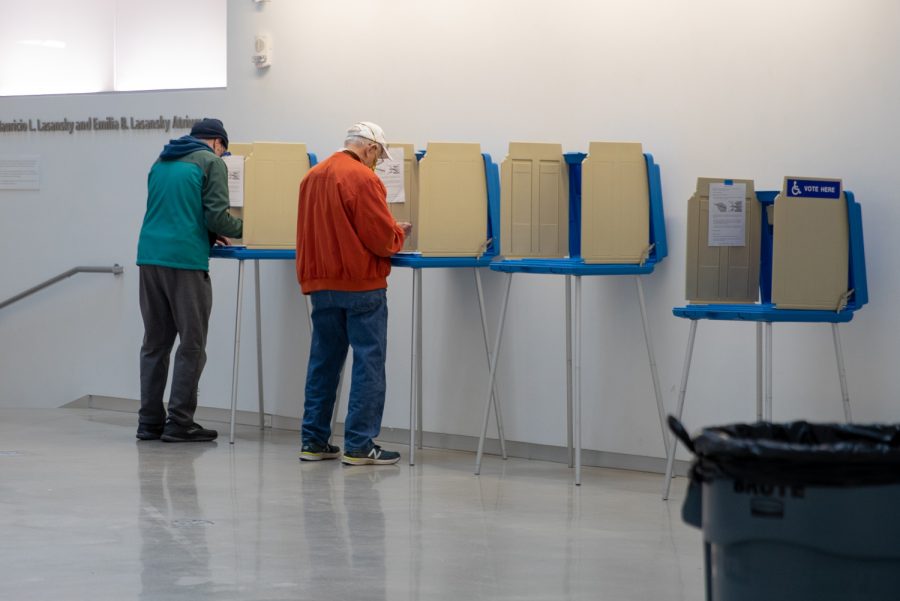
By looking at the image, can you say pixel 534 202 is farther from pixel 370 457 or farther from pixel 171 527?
pixel 171 527

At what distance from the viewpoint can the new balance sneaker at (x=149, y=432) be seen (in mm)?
6559

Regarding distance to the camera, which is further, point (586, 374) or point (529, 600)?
point (586, 374)

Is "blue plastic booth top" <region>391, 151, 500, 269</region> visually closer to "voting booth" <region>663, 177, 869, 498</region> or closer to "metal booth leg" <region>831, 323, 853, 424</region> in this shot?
"voting booth" <region>663, 177, 869, 498</region>

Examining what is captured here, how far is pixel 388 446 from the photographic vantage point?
6508 mm

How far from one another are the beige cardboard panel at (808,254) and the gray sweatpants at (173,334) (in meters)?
2.89

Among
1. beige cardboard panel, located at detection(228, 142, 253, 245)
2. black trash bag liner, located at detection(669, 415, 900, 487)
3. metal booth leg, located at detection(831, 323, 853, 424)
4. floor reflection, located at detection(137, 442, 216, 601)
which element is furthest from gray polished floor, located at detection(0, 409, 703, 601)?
black trash bag liner, located at detection(669, 415, 900, 487)

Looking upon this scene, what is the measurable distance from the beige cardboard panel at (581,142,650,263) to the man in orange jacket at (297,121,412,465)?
0.83 meters

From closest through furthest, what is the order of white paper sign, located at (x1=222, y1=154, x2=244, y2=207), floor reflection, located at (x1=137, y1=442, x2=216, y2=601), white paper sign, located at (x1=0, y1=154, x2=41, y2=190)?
floor reflection, located at (x1=137, y1=442, x2=216, y2=601), white paper sign, located at (x1=222, y1=154, x2=244, y2=207), white paper sign, located at (x1=0, y1=154, x2=41, y2=190)

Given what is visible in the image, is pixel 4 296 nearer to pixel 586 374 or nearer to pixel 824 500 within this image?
pixel 586 374

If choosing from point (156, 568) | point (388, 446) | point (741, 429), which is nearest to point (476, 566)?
point (156, 568)

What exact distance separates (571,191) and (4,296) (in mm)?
4185

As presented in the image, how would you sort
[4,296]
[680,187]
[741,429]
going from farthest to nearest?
[4,296]
[680,187]
[741,429]

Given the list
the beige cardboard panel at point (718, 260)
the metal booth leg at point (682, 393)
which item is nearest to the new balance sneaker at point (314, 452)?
the metal booth leg at point (682, 393)

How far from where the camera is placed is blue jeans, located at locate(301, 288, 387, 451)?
5625 millimetres
